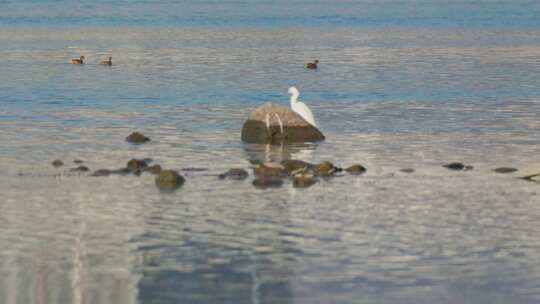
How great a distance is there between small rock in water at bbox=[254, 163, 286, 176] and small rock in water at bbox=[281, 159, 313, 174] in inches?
3.9

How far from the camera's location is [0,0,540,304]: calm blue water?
1625cm

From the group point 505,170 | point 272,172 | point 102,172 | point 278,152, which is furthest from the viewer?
point 278,152

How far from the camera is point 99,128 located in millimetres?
33125

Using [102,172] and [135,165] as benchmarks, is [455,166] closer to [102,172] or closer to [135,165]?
[135,165]

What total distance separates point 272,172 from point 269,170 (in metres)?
0.09

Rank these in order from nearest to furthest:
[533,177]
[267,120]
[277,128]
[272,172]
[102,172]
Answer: [533,177] → [272,172] → [102,172] → [277,128] → [267,120]

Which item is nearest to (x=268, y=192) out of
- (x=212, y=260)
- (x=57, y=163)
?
(x=57, y=163)

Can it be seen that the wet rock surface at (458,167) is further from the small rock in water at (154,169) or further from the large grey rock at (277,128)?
the small rock in water at (154,169)

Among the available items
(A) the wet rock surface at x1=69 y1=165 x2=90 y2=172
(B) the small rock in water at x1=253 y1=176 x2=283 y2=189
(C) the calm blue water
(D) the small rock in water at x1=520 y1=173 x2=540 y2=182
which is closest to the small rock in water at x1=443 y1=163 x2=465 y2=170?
(C) the calm blue water

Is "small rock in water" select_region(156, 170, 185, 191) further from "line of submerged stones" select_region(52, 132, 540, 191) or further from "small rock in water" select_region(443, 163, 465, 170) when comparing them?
"small rock in water" select_region(443, 163, 465, 170)

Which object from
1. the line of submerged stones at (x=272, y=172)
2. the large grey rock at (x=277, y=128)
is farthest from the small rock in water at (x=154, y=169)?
the large grey rock at (x=277, y=128)

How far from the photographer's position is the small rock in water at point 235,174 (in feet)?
80.0

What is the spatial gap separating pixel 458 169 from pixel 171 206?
6.50 meters

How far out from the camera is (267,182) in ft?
77.5
